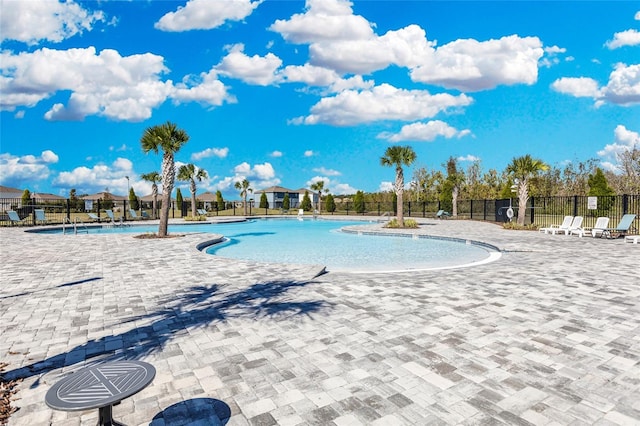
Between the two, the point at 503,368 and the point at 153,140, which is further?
the point at 153,140

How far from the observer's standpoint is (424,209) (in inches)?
1308

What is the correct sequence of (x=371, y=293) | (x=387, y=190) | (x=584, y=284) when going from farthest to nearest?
(x=387, y=190), (x=584, y=284), (x=371, y=293)

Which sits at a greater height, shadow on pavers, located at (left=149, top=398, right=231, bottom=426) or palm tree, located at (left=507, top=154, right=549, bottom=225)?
palm tree, located at (left=507, top=154, right=549, bottom=225)

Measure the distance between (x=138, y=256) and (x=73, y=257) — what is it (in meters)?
1.63

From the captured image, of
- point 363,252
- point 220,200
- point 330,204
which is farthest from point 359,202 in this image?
point 363,252

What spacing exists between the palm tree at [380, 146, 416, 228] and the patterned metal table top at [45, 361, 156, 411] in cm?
1937

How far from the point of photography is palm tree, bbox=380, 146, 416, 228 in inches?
827

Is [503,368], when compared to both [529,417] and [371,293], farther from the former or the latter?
[371,293]

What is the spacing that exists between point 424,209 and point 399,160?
522 inches

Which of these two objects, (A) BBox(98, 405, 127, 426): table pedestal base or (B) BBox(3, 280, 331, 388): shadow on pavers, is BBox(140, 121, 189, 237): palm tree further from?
(A) BBox(98, 405, 127, 426): table pedestal base

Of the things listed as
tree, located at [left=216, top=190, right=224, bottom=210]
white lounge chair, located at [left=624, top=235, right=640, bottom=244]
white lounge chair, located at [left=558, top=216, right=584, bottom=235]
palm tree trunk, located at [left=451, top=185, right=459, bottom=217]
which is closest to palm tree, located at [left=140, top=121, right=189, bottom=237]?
white lounge chair, located at [left=558, top=216, right=584, bottom=235]

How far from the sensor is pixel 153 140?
15875mm

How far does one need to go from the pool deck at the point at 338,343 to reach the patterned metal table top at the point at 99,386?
474mm

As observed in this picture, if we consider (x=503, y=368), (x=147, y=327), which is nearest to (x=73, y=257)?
(x=147, y=327)
